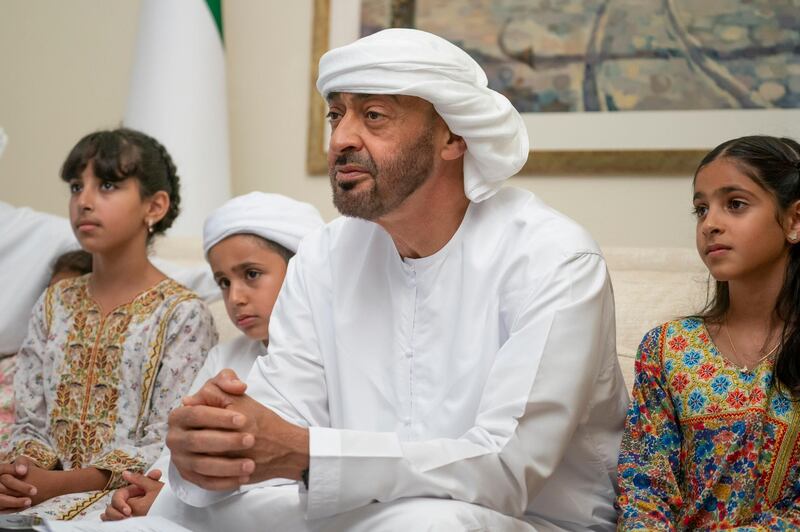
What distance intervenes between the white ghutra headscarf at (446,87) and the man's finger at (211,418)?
2.69ft

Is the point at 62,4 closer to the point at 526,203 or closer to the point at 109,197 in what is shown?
the point at 109,197

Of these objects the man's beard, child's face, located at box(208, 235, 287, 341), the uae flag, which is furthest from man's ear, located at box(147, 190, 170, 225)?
the man's beard

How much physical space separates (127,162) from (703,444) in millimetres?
2023

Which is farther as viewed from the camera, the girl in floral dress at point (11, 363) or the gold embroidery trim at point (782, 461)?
the girl in floral dress at point (11, 363)

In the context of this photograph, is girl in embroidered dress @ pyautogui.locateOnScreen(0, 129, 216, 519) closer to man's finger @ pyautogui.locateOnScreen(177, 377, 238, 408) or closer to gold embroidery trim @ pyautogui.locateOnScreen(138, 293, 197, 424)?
gold embroidery trim @ pyautogui.locateOnScreen(138, 293, 197, 424)

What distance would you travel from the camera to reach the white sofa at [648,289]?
9.11 feet

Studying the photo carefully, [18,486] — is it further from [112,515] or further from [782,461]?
[782,461]

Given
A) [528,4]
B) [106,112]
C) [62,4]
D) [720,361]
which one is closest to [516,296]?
[720,361]

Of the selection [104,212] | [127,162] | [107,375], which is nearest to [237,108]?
[127,162]

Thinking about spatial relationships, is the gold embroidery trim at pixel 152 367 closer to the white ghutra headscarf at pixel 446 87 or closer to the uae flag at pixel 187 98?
the white ghutra headscarf at pixel 446 87

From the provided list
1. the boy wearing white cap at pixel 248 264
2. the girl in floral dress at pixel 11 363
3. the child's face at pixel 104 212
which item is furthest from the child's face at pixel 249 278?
the girl in floral dress at pixel 11 363

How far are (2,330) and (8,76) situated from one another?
6.69 ft

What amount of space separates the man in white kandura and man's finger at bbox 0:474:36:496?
2.36ft

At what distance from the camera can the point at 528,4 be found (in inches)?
152
